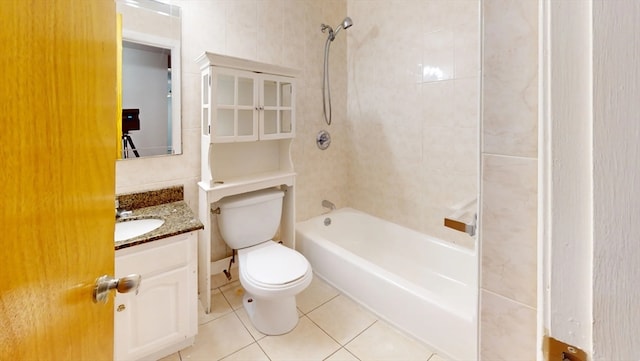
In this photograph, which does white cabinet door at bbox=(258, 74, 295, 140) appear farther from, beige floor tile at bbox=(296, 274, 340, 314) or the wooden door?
the wooden door

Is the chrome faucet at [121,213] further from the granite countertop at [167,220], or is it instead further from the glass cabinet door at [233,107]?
the glass cabinet door at [233,107]

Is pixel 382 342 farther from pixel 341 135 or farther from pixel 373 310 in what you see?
pixel 341 135

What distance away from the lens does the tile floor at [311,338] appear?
1.57 m

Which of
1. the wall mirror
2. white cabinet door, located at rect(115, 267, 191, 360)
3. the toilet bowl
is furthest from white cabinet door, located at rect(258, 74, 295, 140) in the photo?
white cabinet door, located at rect(115, 267, 191, 360)

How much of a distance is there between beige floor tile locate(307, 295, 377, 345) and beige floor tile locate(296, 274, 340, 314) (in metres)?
0.05

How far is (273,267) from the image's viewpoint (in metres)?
1.75

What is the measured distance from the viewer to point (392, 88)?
246 centimetres

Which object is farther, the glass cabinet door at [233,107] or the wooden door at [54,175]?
the glass cabinet door at [233,107]

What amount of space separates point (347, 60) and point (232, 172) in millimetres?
1591

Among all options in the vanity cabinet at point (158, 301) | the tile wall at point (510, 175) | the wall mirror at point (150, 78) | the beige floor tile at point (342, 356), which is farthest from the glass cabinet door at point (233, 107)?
the tile wall at point (510, 175)

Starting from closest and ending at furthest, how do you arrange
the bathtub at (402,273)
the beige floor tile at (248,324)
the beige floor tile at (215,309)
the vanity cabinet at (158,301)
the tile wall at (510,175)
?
the tile wall at (510,175) → the vanity cabinet at (158,301) → the bathtub at (402,273) → the beige floor tile at (248,324) → the beige floor tile at (215,309)

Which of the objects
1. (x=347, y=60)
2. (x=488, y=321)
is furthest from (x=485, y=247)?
(x=347, y=60)

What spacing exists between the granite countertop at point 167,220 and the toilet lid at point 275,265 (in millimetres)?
435

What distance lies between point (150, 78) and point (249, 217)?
1057mm
